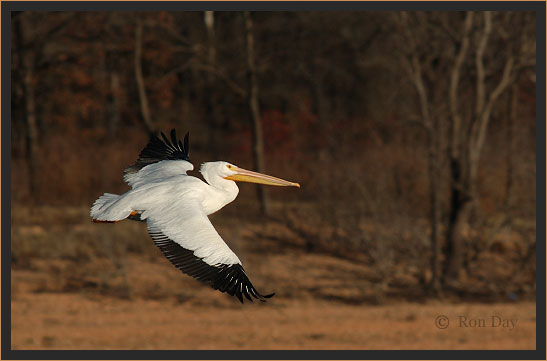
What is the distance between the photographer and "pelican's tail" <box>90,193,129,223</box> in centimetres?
619

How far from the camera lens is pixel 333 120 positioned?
24.7m

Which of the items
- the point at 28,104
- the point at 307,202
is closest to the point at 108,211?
the point at 307,202

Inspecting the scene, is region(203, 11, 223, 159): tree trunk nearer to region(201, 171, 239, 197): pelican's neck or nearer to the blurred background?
the blurred background

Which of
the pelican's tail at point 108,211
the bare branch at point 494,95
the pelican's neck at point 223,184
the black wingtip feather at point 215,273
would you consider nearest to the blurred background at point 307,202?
the bare branch at point 494,95

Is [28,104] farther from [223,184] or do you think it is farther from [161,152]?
[223,184]

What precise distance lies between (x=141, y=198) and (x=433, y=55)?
30.8 ft

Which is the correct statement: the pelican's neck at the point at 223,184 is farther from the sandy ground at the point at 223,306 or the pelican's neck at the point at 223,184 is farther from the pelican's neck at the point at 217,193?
the sandy ground at the point at 223,306

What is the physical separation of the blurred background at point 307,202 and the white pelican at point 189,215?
25.2ft

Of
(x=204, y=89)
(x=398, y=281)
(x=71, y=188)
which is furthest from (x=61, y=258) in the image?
(x=204, y=89)

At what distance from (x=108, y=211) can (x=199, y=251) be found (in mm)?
754

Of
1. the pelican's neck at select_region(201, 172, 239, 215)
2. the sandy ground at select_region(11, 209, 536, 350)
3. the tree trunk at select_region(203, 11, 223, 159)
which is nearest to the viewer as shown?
the pelican's neck at select_region(201, 172, 239, 215)

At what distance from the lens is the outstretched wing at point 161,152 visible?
750cm

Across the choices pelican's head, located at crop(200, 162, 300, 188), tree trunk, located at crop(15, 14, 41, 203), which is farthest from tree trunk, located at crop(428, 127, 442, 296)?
tree trunk, located at crop(15, 14, 41, 203)

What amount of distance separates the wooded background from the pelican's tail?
8.13 m
